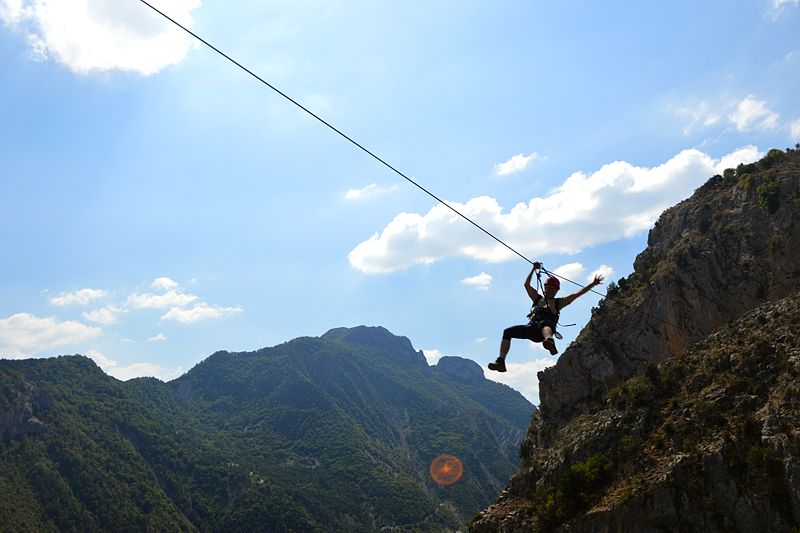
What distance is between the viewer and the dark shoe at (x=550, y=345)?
15789 mm

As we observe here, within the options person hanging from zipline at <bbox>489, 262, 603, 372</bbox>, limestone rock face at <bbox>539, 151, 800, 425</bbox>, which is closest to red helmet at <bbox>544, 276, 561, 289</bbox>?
person hanging from zipline at <bbox>489, 262, 603, 372</bbox>

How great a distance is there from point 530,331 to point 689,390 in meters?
30.1

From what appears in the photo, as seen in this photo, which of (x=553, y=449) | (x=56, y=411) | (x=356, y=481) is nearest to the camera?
(x=553, y=449)

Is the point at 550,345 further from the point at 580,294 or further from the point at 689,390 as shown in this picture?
the point at 689,390

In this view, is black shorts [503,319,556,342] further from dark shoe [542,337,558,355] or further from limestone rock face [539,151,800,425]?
limestone rock face [539,151,800,425]

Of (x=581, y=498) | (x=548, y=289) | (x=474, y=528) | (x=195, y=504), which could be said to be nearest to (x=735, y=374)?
(x=581, y=498)

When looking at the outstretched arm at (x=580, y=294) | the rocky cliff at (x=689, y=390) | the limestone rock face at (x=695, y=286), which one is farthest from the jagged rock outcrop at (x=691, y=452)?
the outstretched arm at (x=580, y=294)

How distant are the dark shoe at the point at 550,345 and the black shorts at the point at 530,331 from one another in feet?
1.85

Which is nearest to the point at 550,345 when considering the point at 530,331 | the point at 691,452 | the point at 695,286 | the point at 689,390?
the point at 530,331

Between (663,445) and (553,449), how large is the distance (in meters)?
12.7

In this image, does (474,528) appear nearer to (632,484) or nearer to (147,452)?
(632,484)

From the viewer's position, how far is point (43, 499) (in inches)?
5305

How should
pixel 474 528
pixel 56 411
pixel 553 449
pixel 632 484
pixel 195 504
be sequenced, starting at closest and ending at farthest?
pixel 632 484, pixel 474 528, pixel 553 449, pixel 195 504, pixel 56 411

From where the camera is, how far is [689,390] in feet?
133
